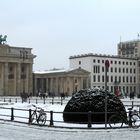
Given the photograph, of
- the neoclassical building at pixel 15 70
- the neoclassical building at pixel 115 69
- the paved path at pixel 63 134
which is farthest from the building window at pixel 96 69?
the paved path at pixel 63 134

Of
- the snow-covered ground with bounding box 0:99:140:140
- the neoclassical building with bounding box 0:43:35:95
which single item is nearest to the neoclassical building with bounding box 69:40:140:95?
the neoclassical building with bounding box 0:43:35:95

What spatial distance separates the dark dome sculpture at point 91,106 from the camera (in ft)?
68.5

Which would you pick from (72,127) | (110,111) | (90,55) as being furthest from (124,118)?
(90,55)

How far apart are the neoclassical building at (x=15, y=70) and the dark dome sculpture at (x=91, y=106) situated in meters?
105

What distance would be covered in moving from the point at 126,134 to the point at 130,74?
160 metres

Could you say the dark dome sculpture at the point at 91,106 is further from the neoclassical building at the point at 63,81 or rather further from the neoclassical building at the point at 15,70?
the neoclassical building at the point at 63,81

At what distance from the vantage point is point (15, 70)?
13325 cm

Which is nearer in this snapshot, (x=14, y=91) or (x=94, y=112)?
(x=94, y=112)

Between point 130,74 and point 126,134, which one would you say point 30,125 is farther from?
point 130,74

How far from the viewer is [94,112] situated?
19359 millimetres

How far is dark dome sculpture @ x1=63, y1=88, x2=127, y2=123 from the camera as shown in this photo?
20875 millimetres

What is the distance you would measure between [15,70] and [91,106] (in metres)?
114

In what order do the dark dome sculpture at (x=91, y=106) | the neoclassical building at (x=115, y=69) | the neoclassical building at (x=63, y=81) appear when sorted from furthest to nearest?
the neoclassical building at (x=115, y=69) → the neoclassical building at (x=63, y=81) → the dark dome sculpture at (x=91, y=106)

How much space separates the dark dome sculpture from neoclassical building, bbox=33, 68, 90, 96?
114648mm
